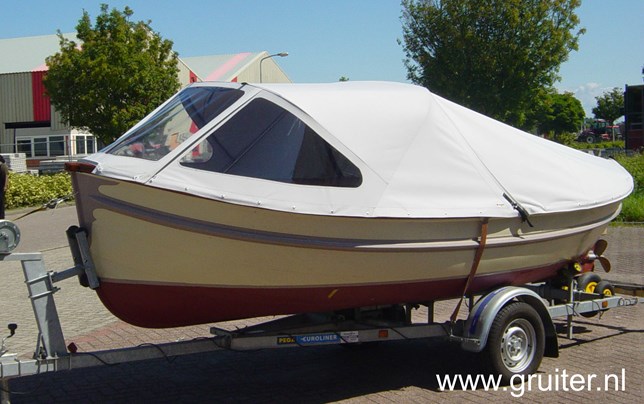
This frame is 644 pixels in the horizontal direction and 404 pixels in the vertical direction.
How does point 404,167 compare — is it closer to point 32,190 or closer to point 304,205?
point 304,205

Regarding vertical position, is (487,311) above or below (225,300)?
below

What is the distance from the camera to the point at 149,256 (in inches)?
218

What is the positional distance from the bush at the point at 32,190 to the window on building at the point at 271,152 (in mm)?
17017

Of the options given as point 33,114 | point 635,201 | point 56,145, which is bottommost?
point 635,201

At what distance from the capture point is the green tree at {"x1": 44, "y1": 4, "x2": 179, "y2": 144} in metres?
32.3

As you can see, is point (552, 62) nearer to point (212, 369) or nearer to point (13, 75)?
point (13, 75)

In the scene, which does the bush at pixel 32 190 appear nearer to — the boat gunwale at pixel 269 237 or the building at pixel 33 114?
the boat gunwale at pixel 269 237

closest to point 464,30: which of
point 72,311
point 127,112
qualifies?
point 127,112

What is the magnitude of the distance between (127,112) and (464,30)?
17307 mm

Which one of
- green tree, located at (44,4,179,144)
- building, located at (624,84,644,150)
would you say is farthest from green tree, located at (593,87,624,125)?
green tree, located at (44,4,179,144)

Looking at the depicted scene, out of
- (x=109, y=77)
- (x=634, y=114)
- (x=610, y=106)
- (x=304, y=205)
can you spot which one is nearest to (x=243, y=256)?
(x=304, y=205)

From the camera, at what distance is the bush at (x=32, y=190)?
22.3 m

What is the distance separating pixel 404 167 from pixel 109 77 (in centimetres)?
2803

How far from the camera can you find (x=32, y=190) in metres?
22.7
